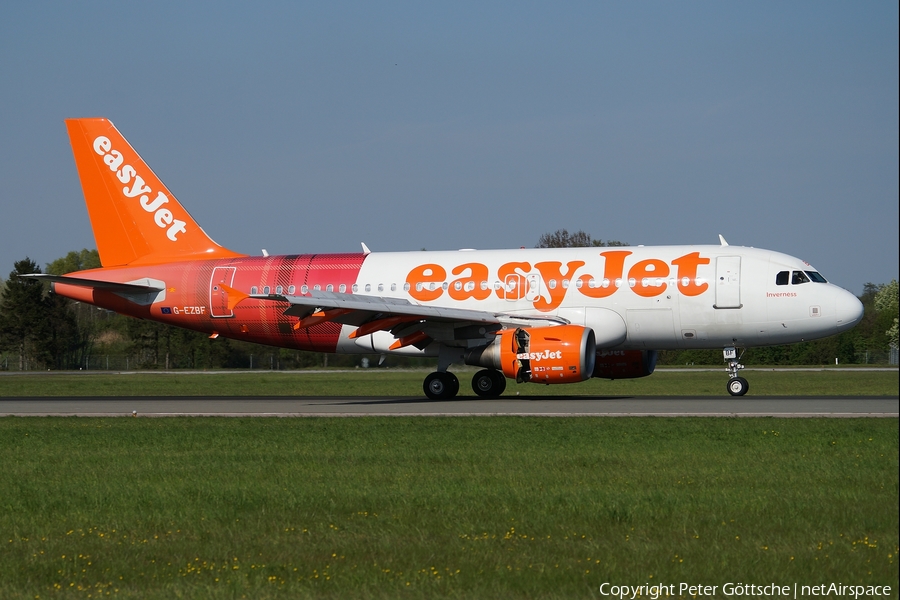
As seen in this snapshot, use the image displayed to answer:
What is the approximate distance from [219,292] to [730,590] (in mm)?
24809

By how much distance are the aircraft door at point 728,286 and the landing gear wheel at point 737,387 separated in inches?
84.9

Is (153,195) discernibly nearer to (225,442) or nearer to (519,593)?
(225,442)

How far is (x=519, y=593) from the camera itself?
7.01 metres

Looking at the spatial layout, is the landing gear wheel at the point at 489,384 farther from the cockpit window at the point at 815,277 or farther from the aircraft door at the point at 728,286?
the cockpit window at the point at 815,277

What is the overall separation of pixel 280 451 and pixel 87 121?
21488 millimetres

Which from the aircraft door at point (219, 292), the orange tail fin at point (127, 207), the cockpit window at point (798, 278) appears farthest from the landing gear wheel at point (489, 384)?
the orange tail fin at point (127, 207)

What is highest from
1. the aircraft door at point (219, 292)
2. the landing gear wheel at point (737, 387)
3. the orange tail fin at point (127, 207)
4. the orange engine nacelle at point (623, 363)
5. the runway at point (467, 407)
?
the orange tail fin at point (127, 207)

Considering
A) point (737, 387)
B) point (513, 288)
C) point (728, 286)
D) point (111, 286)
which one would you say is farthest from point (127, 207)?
point (737, 387)

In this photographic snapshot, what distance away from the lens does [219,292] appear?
29.8 metres

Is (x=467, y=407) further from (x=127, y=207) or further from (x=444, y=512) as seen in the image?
(x=127, y=207)

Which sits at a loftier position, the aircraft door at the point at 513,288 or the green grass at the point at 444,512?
the aircraft door at the point at 513,288

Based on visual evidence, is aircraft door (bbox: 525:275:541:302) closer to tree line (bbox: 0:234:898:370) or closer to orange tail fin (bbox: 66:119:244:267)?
orange tail fin (bbox: 66:119:244:267)

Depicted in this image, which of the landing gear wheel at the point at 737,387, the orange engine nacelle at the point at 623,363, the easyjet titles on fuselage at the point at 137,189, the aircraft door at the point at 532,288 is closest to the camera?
the landing gear wheel at the point at 737,387

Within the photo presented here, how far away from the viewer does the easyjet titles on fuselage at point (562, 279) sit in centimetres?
2570
